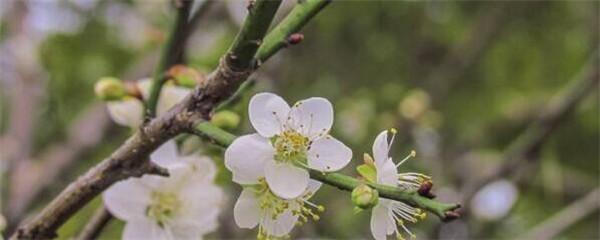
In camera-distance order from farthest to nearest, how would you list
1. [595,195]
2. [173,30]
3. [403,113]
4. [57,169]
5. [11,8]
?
1. [11,8]
2. [403,113]
3. [57,169]
4. [595,195]
5. [173,30]

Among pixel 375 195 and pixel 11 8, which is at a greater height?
pixel 11 8

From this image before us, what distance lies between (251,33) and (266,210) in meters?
0.13

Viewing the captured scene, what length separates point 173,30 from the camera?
738mm

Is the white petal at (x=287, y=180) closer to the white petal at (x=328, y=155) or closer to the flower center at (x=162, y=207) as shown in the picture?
the white petal at (x=328, y=155)

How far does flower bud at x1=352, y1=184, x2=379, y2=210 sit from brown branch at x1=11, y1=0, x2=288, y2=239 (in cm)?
8

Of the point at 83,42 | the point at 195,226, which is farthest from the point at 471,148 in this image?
the point at 195,226

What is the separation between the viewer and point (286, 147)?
23.4 inches

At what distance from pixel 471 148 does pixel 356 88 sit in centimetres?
30

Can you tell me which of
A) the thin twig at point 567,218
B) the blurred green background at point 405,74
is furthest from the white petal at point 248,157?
the blurred green background at point 405,74

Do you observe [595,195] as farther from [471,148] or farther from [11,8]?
[11,8]

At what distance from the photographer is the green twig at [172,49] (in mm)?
699

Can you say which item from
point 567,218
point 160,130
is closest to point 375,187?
point 160,130

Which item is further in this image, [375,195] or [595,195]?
[595,195]

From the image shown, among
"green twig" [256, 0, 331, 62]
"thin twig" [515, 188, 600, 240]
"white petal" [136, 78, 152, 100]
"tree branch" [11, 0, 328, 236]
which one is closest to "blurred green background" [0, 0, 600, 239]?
"thin twig" [515, 188, 600, 240]
